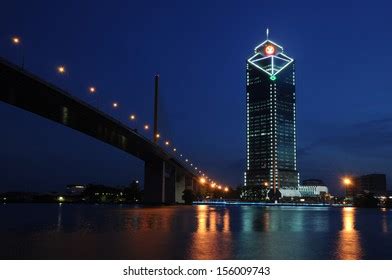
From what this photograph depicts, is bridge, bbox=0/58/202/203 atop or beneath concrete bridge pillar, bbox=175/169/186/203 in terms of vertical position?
atop

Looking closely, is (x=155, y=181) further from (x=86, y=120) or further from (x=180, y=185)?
(x=86, y=120)

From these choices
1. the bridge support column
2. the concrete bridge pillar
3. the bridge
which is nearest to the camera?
the bridge

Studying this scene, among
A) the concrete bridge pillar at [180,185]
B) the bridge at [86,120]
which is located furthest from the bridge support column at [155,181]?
the concrete bridge pillar at [180,185]

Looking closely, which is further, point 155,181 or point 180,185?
point 180,185

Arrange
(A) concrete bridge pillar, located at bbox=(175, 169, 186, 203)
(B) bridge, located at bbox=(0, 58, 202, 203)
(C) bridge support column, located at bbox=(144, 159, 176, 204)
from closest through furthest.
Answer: (B) bridge, located at bbox=(0, 58, 202, 203) → (C) bridge support column, located at bbox=(144, 159, 176, 204) → (A) concrete bridge pillar, located at bbox=(175, 169, 186, 203)

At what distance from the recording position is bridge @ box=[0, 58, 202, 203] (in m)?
50.0

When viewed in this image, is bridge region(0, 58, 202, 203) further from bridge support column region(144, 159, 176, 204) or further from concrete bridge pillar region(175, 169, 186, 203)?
concrete bridge pillar region(175, 169, 186, 203)

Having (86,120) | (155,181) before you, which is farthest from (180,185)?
(86,120)

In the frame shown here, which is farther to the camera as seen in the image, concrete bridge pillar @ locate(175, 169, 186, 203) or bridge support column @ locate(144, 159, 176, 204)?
concrete bridge pillar @ locate(175, 169, 186, 203)

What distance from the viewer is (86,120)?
69.6m

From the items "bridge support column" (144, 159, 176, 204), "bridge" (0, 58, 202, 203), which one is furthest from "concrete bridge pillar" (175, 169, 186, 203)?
"bridge support column" (144, 159, 176, 204)

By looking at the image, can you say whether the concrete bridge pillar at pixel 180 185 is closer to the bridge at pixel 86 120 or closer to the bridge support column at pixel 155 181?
the bridge at pixel 86 120

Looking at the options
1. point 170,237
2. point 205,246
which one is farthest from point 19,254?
point 170,237

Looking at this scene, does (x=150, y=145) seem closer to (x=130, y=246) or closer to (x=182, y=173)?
(x=182, y=173)
